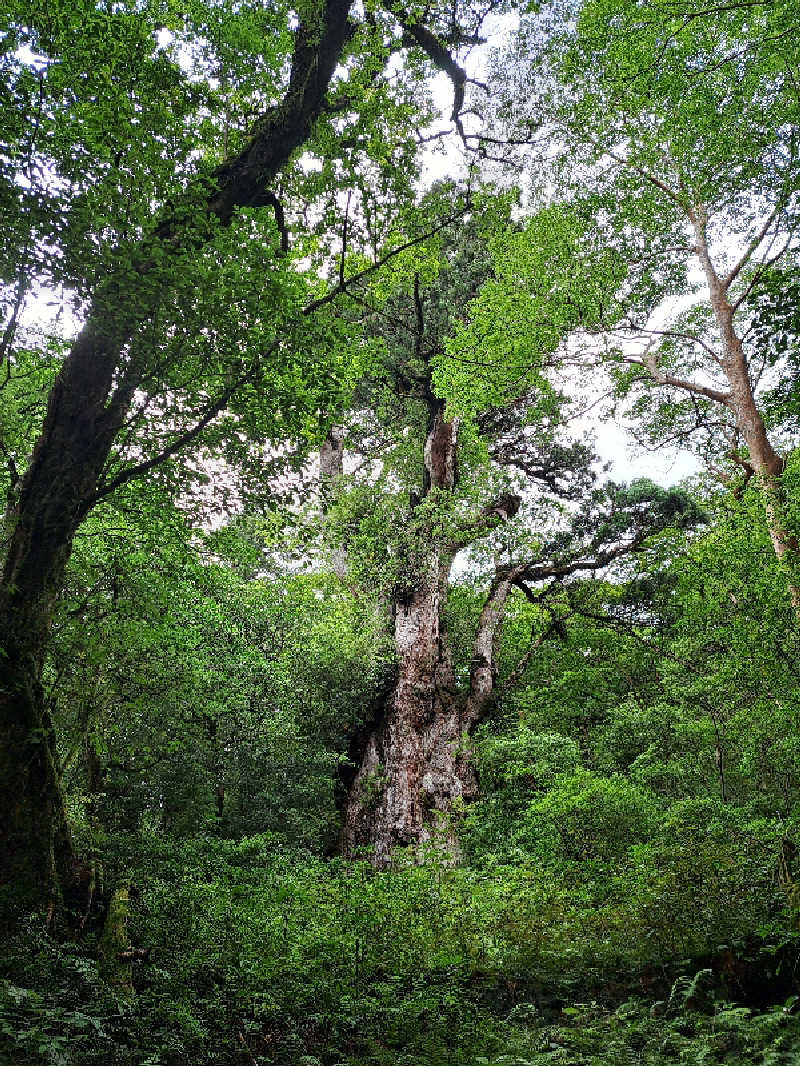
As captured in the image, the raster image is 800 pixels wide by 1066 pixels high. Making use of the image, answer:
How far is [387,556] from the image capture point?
13.5 m

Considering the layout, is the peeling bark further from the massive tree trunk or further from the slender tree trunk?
the massive tree trunk

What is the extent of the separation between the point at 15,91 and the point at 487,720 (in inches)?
493

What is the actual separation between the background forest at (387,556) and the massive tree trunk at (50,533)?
0.03 meters

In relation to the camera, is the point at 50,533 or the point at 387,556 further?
the point at 387,556

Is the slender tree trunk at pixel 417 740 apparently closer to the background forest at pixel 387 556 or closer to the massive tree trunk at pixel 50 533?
the background forest at pixel 387 556

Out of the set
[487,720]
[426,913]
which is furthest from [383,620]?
[426,913]

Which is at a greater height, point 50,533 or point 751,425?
point 751,425

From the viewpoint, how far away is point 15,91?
189 inches

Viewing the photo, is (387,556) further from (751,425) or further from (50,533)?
(50,533)

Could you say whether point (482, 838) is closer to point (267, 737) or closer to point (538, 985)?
point (267, 737)

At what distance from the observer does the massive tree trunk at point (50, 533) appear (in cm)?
489

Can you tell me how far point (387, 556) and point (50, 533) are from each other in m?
8.52

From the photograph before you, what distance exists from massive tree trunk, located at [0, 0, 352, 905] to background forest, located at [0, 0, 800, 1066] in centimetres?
3

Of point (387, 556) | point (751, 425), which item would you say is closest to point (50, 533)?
point (387, 556)
